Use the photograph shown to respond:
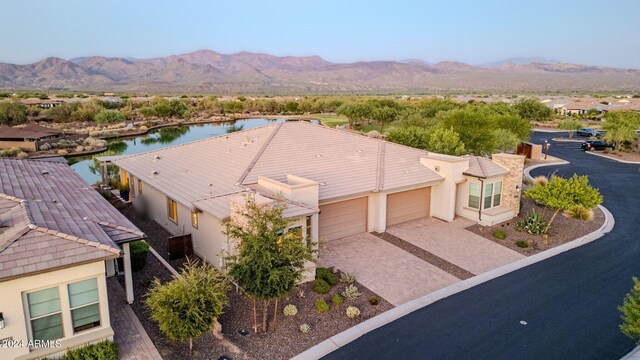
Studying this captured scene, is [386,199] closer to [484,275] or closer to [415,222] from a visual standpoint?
[415,222]

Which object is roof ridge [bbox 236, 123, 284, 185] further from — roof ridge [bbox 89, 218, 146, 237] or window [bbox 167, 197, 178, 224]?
roof ridge [bbox 89, 218, 146, 237]

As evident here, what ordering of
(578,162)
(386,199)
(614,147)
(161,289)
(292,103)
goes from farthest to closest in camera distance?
(292,103) → (614,147) → (578,162) → (386,199) → (161,289)

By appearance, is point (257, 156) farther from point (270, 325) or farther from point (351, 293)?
point (270, 325)

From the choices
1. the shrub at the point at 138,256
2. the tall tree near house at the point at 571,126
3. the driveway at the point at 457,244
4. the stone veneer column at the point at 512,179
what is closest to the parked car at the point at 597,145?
the tall tree near house at the point at 571,126

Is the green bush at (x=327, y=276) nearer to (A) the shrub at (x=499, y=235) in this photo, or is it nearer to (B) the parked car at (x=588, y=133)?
(A) the shrub at (x=499, y=235)

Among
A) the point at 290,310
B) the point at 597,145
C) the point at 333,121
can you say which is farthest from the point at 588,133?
the point at 290,310

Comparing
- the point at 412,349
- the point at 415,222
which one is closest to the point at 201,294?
the point at 412,349

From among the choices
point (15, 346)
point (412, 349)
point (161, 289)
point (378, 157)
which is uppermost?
point (378, 157)
